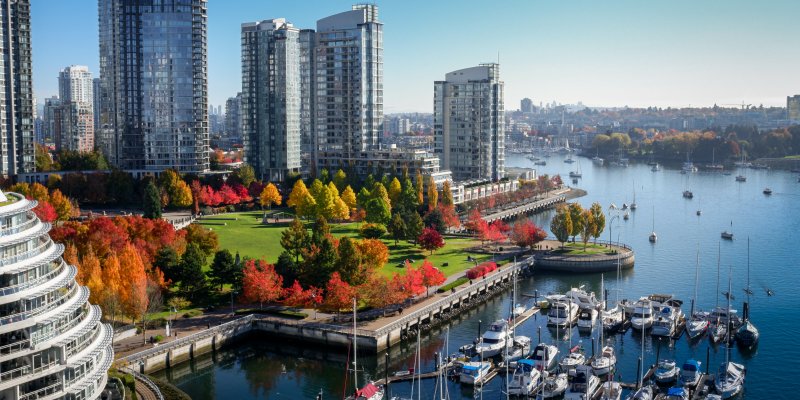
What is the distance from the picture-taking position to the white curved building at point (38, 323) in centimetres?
2709

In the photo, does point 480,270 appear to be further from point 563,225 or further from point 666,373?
point 666,373

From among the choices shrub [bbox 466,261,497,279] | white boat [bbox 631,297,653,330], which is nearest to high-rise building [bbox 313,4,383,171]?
shrub [bbox 466,261,497,279]

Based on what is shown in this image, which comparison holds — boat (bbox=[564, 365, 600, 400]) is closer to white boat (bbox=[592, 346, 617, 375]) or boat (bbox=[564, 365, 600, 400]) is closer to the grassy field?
white boat (bbox=[592, 346, 617, 375])

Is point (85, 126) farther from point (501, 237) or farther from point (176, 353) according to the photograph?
point (176, 353)

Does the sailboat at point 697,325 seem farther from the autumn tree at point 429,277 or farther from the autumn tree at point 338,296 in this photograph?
the autumn tree at point 338,296

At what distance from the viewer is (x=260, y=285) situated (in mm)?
51375

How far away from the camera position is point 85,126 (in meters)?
181

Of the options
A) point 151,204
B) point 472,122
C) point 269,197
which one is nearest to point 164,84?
point 269,197

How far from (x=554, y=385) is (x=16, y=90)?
3250 inches

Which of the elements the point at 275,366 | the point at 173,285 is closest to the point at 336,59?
the point at 173,285

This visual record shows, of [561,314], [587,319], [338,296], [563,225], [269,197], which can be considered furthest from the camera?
[269,197]

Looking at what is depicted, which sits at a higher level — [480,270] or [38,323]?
[38,323]

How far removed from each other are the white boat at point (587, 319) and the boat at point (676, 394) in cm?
1250

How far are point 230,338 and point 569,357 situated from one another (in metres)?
19.9
